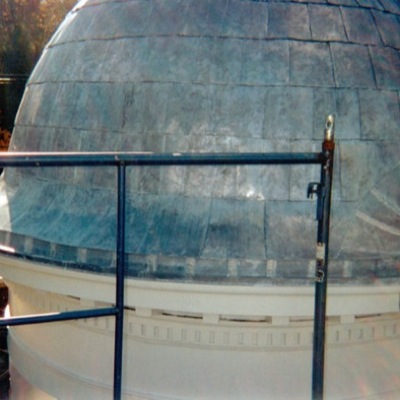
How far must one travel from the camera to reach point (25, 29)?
89.2ft

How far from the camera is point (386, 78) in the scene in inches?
287

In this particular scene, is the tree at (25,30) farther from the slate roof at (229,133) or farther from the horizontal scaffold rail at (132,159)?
the horizontal scaffold rail at (132,159)


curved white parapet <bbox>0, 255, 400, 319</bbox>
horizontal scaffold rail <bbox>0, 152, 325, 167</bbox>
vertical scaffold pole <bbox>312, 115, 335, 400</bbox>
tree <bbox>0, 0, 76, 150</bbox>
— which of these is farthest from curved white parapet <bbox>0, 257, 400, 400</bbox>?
tree <bbox>0, 0, 76, 150</bbox>

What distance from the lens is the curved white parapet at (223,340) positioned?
245 inches

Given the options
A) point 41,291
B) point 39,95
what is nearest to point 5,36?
point 39,95

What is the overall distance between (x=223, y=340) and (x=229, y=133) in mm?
2098

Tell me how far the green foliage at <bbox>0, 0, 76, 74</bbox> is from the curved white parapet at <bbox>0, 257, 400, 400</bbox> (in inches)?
750

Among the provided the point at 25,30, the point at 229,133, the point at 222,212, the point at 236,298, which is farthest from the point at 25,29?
the point at 236,298

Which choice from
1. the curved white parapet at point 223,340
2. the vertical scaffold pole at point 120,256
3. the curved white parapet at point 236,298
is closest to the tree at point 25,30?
the curved white parapet at point 223,340

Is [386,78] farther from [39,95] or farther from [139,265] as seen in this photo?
[39,95]

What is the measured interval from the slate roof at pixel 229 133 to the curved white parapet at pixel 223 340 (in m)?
0.27

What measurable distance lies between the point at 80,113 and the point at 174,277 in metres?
2.49

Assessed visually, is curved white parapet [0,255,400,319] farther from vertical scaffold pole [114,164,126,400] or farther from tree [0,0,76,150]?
tree [0,0,76,150]

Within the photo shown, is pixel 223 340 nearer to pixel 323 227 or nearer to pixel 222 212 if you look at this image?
pixel 222 212
